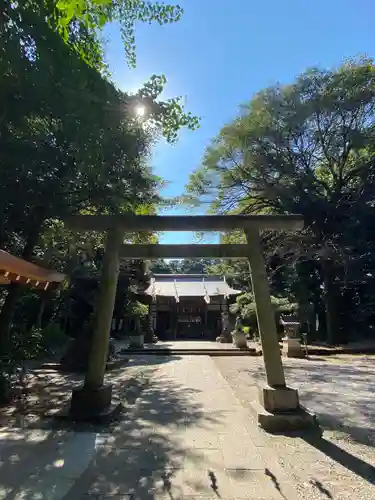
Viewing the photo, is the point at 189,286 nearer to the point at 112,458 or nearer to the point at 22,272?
the point at 22,272

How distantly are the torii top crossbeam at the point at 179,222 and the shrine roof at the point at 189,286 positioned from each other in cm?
1808

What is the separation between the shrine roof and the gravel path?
551 inches

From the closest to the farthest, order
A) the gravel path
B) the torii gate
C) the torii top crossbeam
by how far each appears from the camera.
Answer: the gravel path → the torii gate → the torii top crossbeam

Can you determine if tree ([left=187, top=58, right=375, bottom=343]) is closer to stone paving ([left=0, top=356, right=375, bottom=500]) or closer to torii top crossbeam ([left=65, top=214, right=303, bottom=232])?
torii top crossbeam ([left=65, top=214, right=303, bottom=232])

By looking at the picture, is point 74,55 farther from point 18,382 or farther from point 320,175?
point 320,175

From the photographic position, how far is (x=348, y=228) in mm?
16047

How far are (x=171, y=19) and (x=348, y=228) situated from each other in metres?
13.6

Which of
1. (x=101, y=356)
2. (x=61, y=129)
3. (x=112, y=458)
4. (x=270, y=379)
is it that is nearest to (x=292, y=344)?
(x=270, y=379)

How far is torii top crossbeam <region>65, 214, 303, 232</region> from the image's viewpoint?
5.14 m

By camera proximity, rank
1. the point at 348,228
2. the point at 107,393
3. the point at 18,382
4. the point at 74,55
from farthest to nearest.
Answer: the point at 348,228, the point at 18,382, the point at 107,393, the point at 74,55

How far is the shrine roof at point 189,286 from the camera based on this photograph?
23.8 m

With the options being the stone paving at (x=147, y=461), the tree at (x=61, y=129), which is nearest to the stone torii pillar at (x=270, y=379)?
the stone paving at (x=147, y=461)

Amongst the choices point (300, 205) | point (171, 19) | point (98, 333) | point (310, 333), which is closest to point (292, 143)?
point (300, 205)

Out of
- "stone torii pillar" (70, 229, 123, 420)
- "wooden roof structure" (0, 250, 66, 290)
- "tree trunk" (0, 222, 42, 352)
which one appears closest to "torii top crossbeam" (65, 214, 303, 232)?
"stone torii pillar" (70, 229, 123, 420)
